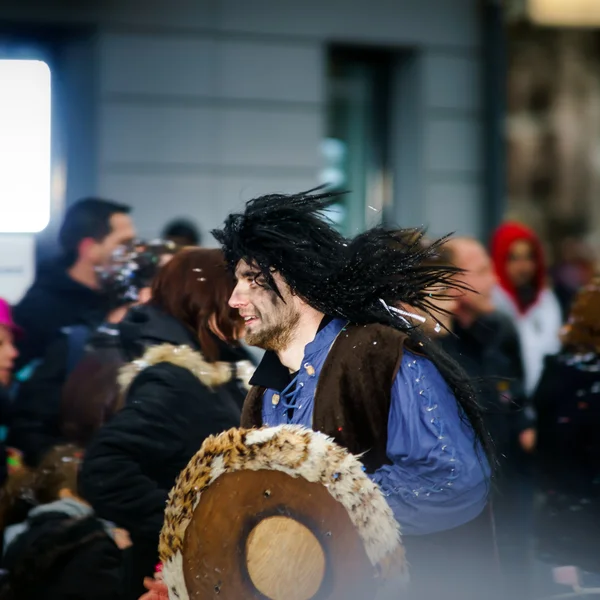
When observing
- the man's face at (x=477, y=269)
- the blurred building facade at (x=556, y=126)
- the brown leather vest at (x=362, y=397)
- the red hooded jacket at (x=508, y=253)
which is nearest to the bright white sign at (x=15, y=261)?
the brown leather vest at (x=362, y=397)

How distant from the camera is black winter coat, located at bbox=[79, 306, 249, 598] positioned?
11.7 feet

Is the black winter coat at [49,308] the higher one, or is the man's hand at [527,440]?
the black winter coat at [49,308]

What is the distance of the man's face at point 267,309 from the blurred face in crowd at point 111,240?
9.08 feet

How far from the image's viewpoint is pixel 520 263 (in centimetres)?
766

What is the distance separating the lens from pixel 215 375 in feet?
12.1

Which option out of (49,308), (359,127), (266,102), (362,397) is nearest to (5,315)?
(49,308)

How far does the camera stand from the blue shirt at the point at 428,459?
8.89 feet

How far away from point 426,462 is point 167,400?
1.14 metres

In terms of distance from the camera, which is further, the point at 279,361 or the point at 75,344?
the point at 75,344

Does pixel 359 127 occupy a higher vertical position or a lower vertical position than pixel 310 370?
higher

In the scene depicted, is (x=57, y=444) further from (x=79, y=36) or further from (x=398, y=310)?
(x=79, y=36)

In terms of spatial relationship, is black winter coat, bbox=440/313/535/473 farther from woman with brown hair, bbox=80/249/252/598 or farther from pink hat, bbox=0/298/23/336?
pink hat, bbox=0/298/23/336

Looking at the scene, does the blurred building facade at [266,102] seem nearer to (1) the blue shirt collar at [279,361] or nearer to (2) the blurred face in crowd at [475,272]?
(2) the blurred face in crowd at [475,272]

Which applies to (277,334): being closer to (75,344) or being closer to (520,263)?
(75,344)
